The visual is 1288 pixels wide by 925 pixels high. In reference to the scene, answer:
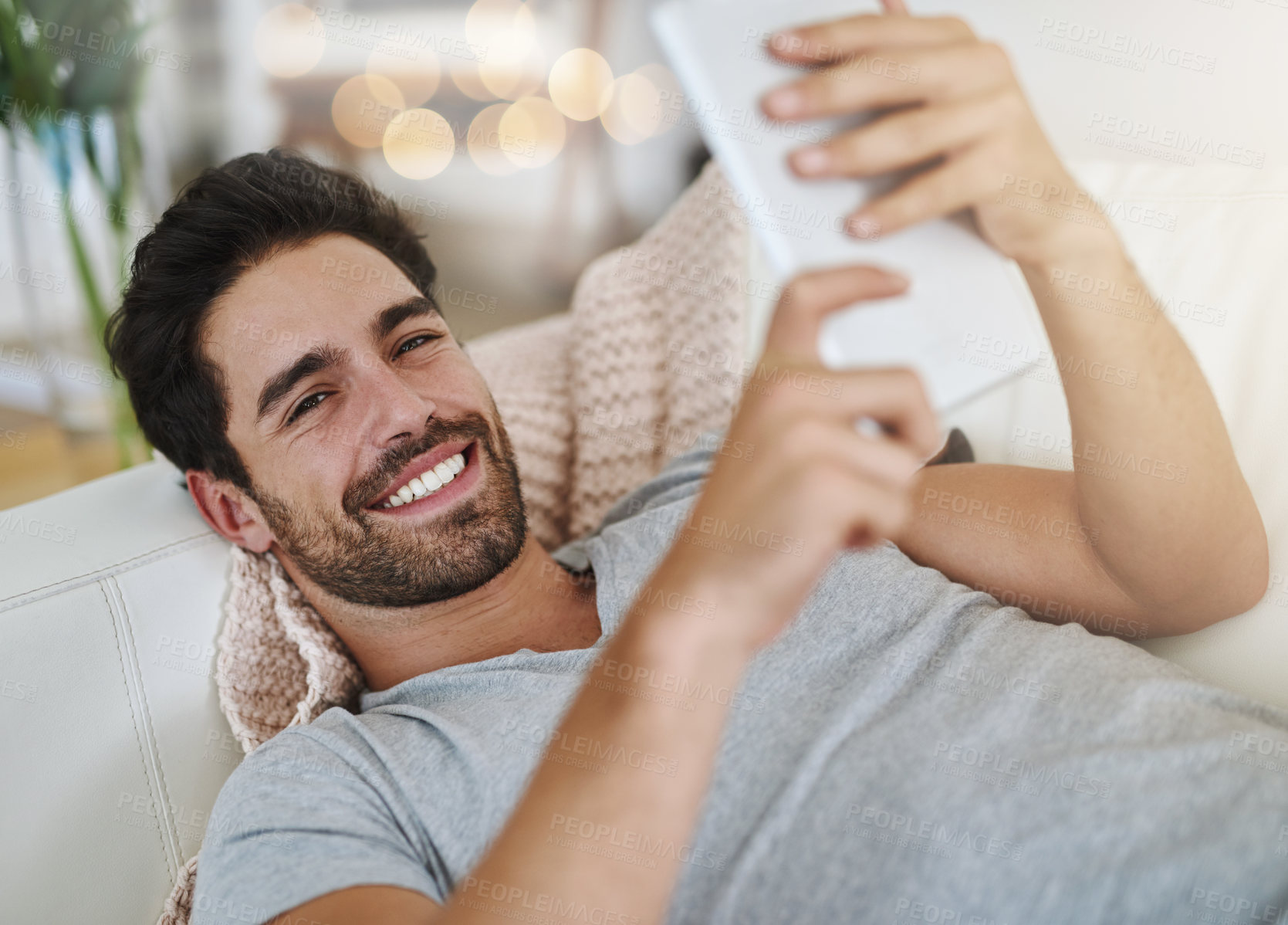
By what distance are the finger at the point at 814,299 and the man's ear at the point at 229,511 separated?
78 centimetres

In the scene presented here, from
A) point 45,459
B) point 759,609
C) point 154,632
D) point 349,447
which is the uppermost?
point 759,609

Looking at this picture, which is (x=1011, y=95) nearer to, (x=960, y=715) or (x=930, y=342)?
(x=930, y=342)

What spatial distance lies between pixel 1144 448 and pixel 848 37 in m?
0.47

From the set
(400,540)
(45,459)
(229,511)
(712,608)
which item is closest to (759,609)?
(712,608)

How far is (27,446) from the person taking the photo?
7.54 ft

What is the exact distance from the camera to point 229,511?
1.08m

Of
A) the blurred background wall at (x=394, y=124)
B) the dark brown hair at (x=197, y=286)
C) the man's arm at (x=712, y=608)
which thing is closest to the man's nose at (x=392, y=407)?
the dark brown hair at (x=197, y=286)

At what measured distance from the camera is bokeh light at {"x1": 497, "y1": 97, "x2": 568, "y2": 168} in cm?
Result: 320

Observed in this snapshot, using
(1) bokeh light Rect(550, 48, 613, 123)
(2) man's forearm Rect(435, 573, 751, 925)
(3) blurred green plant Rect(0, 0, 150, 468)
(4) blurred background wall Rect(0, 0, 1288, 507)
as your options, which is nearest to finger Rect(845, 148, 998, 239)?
(2) man's forearm Rect(435, 573, 751, 925)

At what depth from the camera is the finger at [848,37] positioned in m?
0.51

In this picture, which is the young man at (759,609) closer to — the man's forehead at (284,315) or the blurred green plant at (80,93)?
the man's forehead at (284,315)

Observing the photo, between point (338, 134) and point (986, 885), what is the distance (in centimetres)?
319

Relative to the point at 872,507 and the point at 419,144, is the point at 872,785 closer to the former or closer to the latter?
the point at 872,507

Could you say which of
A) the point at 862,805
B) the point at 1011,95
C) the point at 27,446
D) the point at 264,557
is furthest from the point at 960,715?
the point at 27,446
